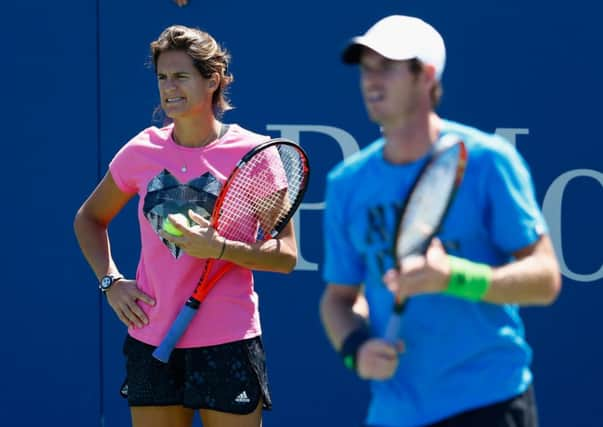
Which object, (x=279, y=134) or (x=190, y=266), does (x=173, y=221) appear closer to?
(x=190, y=266)

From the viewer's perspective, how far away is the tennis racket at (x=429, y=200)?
8.66ft

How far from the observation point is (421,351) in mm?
2758

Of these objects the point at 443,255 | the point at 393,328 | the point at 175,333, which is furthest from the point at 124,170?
the point at 443,255

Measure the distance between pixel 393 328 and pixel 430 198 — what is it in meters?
0.31

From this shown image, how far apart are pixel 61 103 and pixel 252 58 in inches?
34.4

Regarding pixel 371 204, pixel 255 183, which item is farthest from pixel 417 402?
pixel 255 183

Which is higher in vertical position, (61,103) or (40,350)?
(61,103)

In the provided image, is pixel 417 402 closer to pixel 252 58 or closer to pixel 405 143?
pixel 405 143

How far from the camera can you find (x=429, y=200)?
2.66m

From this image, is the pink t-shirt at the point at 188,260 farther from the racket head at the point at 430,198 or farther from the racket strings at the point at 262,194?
the racket head at the point at 430,198

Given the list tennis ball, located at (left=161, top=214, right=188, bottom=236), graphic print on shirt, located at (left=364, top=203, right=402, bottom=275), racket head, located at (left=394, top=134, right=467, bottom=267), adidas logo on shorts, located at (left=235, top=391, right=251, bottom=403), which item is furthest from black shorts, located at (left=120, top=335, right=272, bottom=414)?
racket head, located at (left=394, top=134, right=467, bottom=267)

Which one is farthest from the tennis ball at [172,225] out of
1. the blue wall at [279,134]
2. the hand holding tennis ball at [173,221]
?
the blue wall at [279,134]

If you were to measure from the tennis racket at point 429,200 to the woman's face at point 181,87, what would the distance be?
4.41ft

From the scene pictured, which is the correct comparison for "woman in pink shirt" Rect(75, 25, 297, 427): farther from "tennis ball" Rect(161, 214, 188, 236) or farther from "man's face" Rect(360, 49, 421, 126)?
"man's face" Rect(360, 49, 421, 126)
